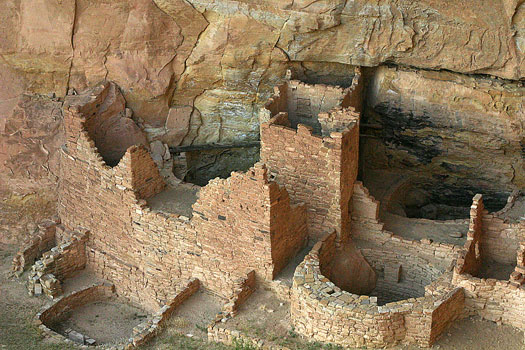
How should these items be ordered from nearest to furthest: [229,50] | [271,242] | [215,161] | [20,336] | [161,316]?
[271,242] < [161,316] < [20,336] < [229,50] < [215,161]

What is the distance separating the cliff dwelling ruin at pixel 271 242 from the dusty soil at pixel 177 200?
5cm

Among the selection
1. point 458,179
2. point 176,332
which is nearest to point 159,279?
point 176,332

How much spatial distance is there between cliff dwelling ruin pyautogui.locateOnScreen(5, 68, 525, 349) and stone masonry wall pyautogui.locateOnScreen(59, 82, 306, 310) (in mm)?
25

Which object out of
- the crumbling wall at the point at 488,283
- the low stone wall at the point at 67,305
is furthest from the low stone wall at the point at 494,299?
the low stone wall at the point at 67,305

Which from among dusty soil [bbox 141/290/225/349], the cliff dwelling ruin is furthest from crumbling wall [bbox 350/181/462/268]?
dusty soil [bbox 141/290/225/349]

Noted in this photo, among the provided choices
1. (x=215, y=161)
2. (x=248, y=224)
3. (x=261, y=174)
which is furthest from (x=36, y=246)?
(x=261, y=174)

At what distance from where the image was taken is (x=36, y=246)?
19594 millimetres

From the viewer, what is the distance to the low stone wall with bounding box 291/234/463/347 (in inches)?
598

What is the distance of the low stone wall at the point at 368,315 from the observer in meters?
15.2

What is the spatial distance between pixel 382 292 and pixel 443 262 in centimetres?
132

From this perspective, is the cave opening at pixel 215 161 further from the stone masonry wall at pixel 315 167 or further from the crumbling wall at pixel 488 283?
the crumbling wall at pixel 488 283

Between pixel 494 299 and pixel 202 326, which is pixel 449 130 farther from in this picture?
pixel 202 326

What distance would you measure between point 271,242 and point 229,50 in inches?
162

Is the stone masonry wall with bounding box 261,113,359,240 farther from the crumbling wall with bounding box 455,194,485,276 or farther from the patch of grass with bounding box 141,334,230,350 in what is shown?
the patch of grass with bounding box 141,334,230,350
